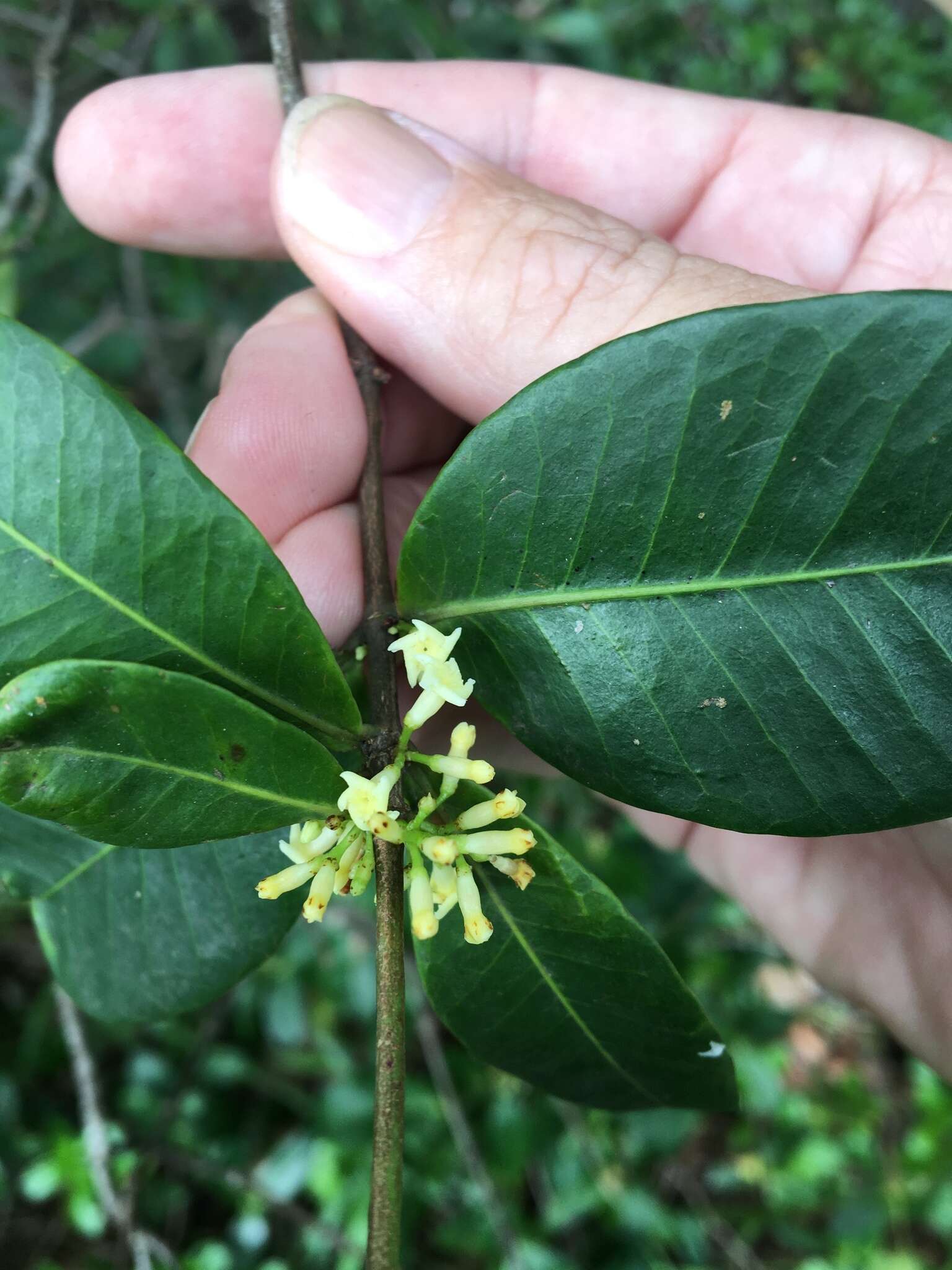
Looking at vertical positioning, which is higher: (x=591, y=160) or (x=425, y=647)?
(x=591, y=160)

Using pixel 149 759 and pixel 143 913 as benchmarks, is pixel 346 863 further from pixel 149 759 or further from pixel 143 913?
pixel 143 913

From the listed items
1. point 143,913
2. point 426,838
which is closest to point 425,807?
point 426,838

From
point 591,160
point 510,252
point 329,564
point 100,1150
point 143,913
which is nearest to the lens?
point 143,913

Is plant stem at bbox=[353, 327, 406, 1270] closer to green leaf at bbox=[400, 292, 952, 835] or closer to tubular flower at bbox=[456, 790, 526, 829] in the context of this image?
tubular flower at bbox=[456, 790, 526, 829]

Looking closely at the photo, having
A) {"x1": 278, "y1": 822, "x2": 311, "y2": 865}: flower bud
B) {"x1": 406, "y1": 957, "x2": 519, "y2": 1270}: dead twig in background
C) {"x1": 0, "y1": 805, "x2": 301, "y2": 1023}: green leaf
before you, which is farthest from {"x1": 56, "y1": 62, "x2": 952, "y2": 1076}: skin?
{"x1": 406, "y1": 957, "x2": 519, "y2": 1270}: dead twig in background

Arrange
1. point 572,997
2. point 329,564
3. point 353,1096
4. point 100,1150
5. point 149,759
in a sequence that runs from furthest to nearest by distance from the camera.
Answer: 1. point 353,1096
2. point 100,1150
3. point 329,564
4. point 572,997
5. point 149,759

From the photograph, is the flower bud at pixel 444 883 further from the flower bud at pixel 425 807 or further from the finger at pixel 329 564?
the finger at pixel 329 564
